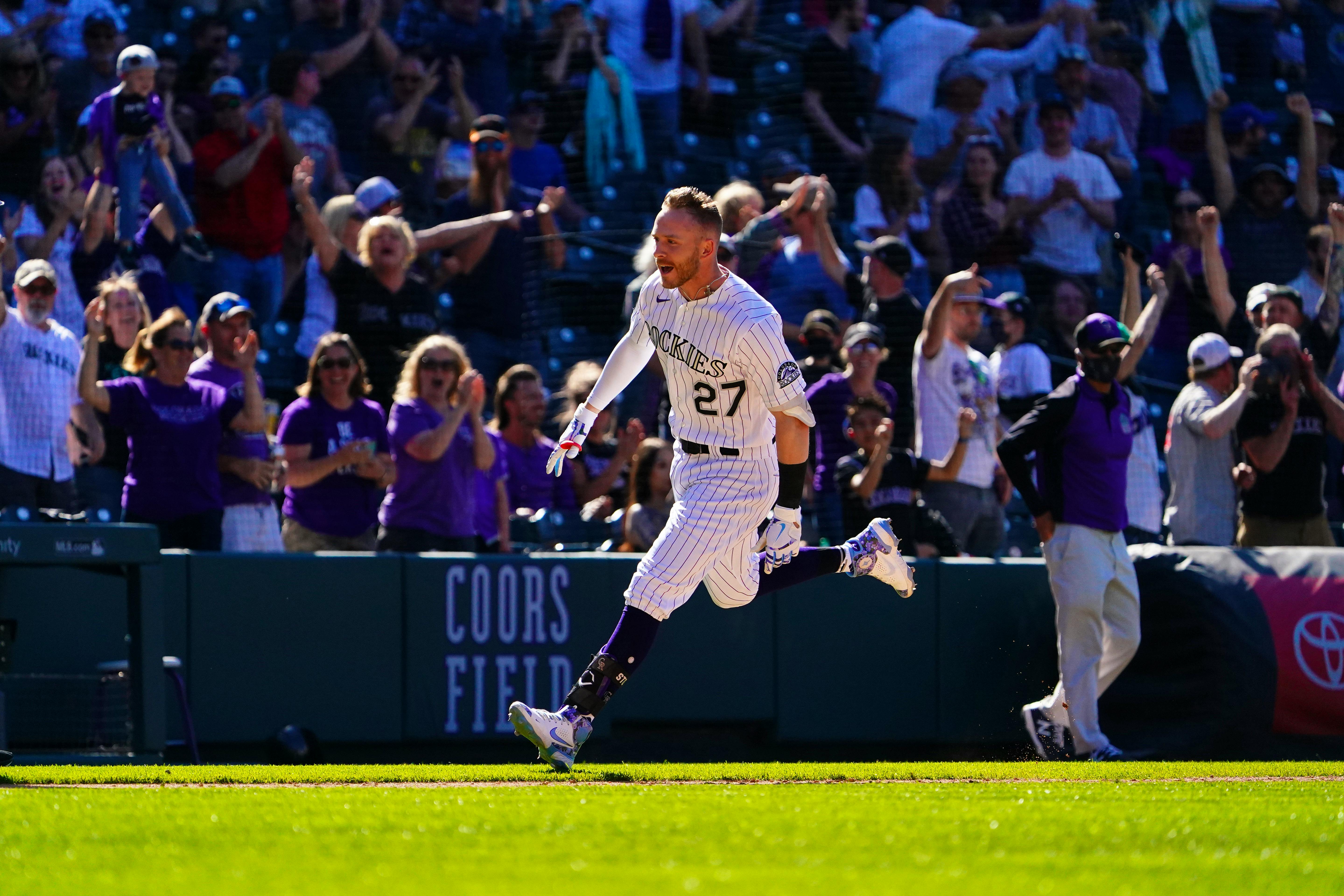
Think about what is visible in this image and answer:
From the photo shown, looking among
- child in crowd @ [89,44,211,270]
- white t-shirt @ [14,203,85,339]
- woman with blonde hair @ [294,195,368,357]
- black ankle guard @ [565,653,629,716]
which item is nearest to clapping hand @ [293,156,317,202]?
woman with blonde hair @ [294,195,368,357]

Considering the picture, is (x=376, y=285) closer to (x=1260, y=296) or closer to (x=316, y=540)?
(x=316, y=540)

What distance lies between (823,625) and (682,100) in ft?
15.8

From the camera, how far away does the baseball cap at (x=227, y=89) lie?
37.8 ft

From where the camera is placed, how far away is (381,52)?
1255 cm

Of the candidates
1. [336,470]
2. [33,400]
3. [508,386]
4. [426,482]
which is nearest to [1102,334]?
[508,386]

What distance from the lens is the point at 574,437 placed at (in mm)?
6867

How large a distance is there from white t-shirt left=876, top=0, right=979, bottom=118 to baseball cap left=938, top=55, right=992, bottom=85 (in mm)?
39

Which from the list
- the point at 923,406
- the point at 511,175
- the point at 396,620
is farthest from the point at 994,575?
the point at 511,175

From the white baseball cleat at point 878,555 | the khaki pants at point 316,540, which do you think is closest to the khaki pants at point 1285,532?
the white baseball cleat at point 878,555

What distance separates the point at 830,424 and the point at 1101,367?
1.90m

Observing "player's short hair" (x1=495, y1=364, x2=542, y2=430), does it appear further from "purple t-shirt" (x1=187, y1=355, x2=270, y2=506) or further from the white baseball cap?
the white baseball cap

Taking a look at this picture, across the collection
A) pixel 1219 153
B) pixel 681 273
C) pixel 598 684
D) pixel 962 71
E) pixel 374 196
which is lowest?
pixel 598 684

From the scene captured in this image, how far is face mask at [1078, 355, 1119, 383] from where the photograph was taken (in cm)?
904

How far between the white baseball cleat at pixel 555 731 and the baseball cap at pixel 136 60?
5566 mm
